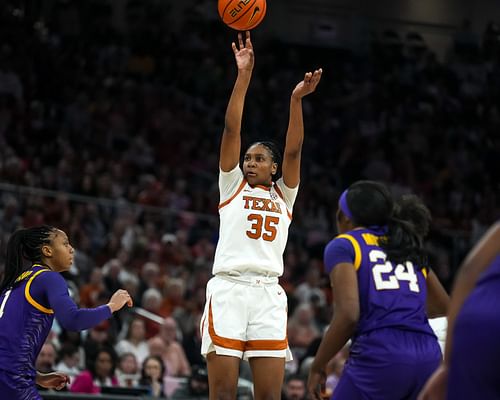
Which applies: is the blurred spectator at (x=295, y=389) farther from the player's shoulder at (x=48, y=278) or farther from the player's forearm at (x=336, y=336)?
the player's forearm at (x=336, y=336)

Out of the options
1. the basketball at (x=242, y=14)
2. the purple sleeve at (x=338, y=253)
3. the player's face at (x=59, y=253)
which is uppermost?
the basketball at (x=242, y=14)

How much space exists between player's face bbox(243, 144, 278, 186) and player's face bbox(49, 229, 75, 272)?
1.25 metres

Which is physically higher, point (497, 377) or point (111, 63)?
point (111, 63)

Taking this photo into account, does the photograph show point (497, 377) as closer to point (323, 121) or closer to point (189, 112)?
point (189, 112)

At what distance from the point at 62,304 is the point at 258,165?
5.40 ft

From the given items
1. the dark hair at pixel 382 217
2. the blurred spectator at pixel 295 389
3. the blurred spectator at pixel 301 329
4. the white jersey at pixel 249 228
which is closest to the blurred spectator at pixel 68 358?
the blurred spectator at pixel 295 389

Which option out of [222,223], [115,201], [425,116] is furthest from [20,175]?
[425,116]

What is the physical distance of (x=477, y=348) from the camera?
293 centimetres

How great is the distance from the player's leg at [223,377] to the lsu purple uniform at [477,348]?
9.89ft

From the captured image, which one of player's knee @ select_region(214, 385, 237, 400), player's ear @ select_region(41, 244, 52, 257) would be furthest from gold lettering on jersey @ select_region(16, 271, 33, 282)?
player's knee @ select_region(214, 385, 237, 400)

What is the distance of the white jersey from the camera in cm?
609

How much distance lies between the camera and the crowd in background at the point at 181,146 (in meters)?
12.1

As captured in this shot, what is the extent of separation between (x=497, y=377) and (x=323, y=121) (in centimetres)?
1746

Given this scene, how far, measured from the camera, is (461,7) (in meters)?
23.9
